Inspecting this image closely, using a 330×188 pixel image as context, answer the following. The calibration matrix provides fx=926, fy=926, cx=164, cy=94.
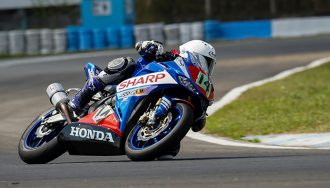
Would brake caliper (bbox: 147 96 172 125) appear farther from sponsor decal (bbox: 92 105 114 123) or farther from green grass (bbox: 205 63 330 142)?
green grass (bbox: 205 63 330 142)

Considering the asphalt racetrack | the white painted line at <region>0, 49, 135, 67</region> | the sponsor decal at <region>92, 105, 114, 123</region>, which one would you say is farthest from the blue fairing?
the white painted line at <region>0, 49, 135, 67</region>

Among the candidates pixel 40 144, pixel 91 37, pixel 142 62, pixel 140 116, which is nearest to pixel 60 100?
pixel 40 144

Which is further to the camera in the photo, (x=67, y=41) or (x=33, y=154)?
(x=67, y=41)

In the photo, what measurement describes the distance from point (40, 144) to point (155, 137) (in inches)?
60.1

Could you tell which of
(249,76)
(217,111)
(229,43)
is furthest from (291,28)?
(217,111)

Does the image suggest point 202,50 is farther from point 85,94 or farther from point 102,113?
point 85,94

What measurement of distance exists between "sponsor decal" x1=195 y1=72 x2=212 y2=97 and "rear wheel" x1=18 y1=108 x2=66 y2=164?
156cm

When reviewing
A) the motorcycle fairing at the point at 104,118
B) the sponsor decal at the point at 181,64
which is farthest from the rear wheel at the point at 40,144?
the sponsor decal at the point at 181,64

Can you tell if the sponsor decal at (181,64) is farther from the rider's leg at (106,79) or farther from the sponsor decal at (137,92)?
the rider's leg at (106,79)

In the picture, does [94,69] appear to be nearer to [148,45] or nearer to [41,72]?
[148,45]

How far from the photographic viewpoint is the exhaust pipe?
943 centimetres

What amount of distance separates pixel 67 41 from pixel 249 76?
591 inches

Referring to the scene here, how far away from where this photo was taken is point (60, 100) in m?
9.65

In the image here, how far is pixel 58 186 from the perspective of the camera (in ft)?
22.7
